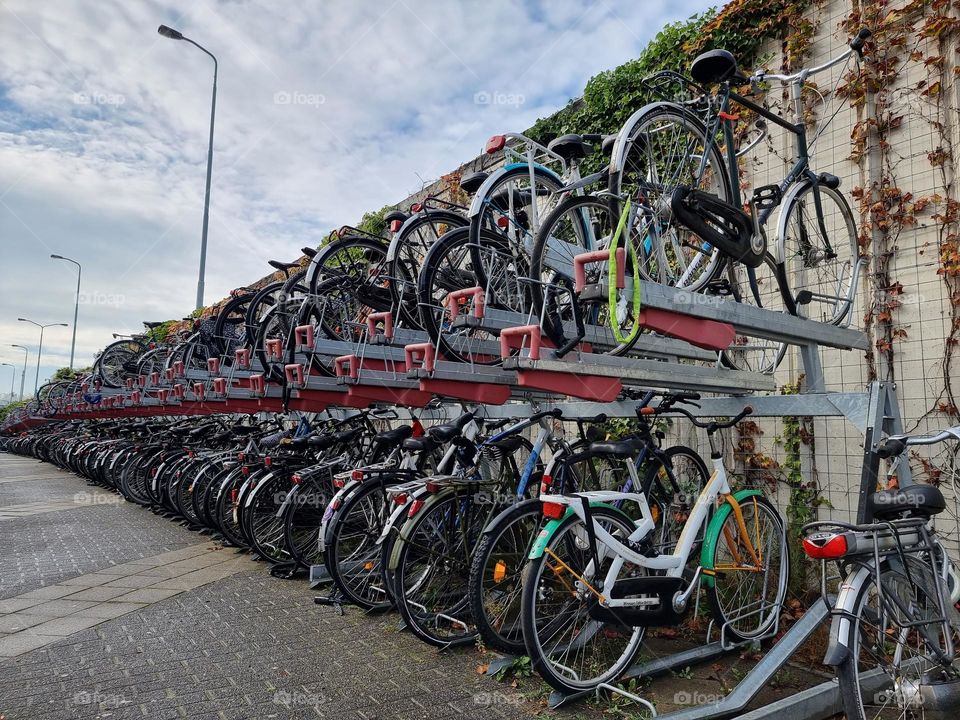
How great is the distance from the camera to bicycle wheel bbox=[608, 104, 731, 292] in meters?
2.96

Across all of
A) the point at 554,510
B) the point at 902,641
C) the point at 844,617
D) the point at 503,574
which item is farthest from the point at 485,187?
the point at 902,641

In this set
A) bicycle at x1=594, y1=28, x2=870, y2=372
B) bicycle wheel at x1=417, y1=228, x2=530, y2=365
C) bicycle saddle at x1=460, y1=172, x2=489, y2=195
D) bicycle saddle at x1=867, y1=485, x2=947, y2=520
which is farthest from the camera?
bicycle saddle at x1=460, y1=172, x2=489, y2=195

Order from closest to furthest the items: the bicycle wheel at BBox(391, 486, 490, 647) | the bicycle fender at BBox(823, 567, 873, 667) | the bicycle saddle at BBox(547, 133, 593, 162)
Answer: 1. the bicycle fender at BBox(823, 567, 873, 667)
2. the bicycle wheel at BBox(391, 486, 490, 647)
3. the bicycle saddle at BBox(547, 133, 593, 162)

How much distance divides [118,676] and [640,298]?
9.38 ft

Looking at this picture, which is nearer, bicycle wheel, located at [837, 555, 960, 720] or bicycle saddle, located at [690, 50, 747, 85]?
bicycle wheel, located at [837, 555, 960, 720]

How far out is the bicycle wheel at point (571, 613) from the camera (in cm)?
266

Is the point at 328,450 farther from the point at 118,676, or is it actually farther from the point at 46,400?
the point at 46,400

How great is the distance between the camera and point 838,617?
6.75 ft

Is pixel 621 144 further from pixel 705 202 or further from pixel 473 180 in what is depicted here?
pixel 473 180

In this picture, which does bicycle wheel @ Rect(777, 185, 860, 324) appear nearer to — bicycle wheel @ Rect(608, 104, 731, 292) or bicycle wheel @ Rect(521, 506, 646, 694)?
bicycle wheel @ Rect(608, 104, 731, 292)

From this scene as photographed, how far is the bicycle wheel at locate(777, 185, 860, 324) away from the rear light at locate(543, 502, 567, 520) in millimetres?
1504

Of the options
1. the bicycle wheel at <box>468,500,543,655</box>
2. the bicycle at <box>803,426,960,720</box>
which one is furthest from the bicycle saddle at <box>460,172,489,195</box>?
the bicycle at <box>803,426,960,720</box>

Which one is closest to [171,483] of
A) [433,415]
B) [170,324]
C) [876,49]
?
[433,415]

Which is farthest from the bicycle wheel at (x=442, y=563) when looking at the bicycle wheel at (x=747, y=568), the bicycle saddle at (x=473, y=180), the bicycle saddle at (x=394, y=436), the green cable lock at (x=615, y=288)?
the bicycle saddle at (x=473, y=180)
